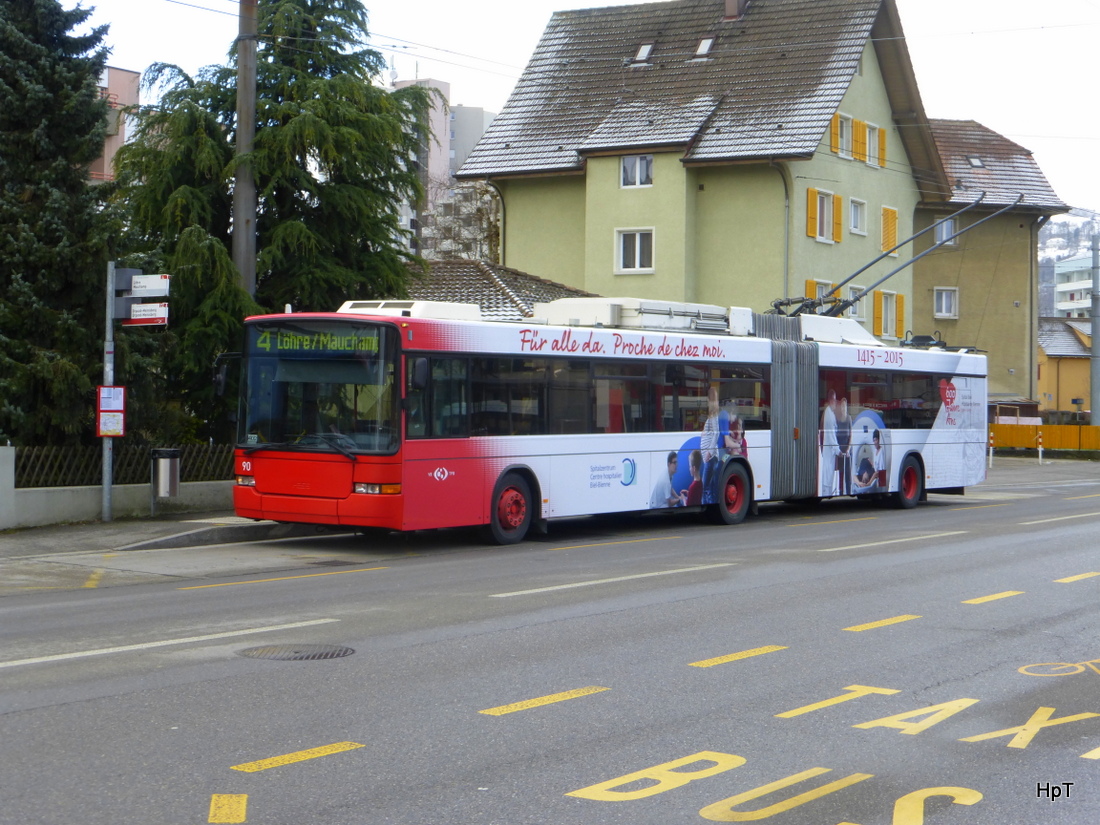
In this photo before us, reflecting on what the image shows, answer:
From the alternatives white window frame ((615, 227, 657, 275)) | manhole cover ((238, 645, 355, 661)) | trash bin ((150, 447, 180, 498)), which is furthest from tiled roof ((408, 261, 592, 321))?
manhole cover ((238, 645, 355, 661))

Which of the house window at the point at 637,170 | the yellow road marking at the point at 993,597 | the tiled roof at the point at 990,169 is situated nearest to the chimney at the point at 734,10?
the house window at the point at 637,170

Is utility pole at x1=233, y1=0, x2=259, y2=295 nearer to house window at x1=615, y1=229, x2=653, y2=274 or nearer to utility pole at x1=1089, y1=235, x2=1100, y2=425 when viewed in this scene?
house window at x1=615, y1=229, x2=653, y2=274

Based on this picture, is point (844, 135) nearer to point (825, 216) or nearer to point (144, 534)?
point (825, 216)

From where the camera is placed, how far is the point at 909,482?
25797 millimetres

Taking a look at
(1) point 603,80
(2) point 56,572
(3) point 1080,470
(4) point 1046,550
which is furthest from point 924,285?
(2) point 56,572

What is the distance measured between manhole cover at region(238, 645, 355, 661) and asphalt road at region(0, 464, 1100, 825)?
1.9 inches

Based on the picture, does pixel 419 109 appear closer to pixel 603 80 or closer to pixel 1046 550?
pixel 1046 550

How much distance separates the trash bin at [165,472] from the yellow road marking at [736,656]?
442 inches

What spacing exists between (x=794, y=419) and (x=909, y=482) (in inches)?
169

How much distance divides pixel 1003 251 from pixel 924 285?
357 centimetres

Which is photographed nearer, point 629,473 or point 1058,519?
point 629,473

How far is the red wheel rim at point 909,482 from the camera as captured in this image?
25578 millimetres

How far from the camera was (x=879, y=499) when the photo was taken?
27.3m

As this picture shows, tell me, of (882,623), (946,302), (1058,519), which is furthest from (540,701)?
(946,302)
